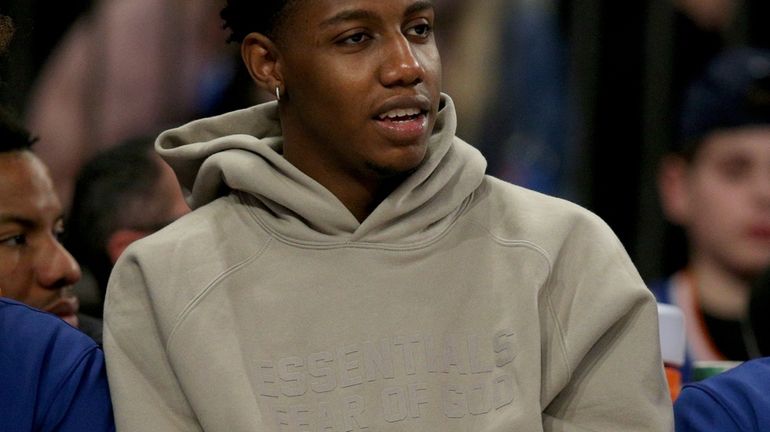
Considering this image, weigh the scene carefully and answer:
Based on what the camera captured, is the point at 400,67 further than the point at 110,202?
No

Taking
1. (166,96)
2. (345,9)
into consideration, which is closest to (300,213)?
(345,9)

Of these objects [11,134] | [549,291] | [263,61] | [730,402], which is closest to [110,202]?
[11,134]

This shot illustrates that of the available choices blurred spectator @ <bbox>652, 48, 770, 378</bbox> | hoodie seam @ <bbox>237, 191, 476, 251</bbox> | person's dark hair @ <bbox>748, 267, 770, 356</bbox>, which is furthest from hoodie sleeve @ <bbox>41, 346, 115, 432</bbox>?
blurred spectator @ <bbox>652, 48, 770, 378</bbox>

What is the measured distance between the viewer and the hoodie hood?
1467mm

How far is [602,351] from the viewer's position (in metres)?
1.44

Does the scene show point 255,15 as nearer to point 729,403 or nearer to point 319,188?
point 319,188

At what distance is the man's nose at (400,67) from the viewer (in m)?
1.43

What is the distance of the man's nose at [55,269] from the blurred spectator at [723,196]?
4.27ft

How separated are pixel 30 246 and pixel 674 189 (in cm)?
144

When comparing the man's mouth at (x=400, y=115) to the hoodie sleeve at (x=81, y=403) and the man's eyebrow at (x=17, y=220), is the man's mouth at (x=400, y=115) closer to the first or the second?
the hoodie sleeve at (x=81, y=403)

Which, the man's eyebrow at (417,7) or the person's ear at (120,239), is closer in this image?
the man's eyebrow at (417,7)

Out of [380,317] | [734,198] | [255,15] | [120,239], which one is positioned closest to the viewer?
[380,317]

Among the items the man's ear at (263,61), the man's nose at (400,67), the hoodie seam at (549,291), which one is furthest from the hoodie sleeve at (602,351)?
the man's ear at (263,61)

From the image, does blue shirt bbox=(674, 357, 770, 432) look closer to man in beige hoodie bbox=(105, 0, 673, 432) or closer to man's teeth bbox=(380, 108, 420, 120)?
man in beige hoodie bbox=(105, 0, 673, 432)
